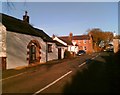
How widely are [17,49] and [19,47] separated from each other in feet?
2.22

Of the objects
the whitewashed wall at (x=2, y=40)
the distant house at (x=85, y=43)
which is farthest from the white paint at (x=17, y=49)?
the distant house at (x=85, y=43)

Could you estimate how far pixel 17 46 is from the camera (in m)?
27.0

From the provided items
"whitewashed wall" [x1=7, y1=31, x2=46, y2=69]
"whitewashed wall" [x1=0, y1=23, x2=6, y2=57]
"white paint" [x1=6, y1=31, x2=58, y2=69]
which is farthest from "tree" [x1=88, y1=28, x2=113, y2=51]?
"whitewashed wall" [x1=0, y1=23, x2=6, y2=57]

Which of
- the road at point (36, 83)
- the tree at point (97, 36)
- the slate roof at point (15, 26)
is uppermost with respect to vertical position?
the tree at point (97, 36)

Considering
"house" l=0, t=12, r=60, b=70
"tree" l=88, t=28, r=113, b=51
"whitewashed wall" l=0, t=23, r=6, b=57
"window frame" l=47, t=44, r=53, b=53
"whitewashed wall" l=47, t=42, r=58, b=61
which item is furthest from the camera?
"tree" l=88, t=28, r=113, b=51

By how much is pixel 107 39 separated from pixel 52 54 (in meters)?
86.3

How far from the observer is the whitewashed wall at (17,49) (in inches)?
985

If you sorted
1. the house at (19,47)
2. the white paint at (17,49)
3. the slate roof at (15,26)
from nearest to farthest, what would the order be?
the house at (19,47) < the white paint at (17,49) < the slate roof at (15,26)

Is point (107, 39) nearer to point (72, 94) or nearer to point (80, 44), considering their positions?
point (80, 44)

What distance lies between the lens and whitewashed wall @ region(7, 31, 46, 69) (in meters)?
25.0

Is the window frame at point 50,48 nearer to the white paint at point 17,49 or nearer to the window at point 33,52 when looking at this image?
the window at point 33,52

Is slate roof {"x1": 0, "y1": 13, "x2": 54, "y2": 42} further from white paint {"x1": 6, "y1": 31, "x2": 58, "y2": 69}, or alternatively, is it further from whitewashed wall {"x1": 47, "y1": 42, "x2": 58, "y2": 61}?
whitewashed wall {"x1": 47, "y1": 42, "x2": 58, "y2": 61}

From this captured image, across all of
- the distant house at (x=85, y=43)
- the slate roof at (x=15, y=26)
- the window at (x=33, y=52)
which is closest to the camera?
the slate roof at (x=15, y=26)

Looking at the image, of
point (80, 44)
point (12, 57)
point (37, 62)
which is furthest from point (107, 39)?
point (12, 57)
